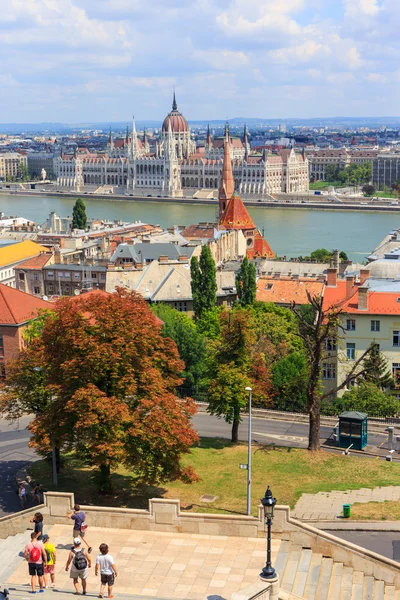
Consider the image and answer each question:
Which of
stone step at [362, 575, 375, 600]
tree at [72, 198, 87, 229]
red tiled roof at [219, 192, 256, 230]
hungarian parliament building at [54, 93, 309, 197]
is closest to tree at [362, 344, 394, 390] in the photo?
stone step at [362, 575, 375, 600]

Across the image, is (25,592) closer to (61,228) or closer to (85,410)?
(85,410)

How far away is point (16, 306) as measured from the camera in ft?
109

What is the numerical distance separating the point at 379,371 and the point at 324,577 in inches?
683

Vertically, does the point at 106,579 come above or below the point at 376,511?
above

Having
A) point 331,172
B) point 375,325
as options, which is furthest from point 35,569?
point 331,172

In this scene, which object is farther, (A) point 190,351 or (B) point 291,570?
(A) point 190,351

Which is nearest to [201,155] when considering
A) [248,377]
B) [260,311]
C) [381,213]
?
[381,213]

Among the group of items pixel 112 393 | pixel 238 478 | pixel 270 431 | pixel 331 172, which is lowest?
pixel 331 172

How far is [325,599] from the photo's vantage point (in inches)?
549

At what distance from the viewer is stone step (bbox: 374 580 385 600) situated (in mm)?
14335

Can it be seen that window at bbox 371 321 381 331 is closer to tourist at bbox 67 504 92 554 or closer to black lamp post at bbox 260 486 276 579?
tourist at bbox 67 504 92 554

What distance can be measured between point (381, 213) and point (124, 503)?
380 ft

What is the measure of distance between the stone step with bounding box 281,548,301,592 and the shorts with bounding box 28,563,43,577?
3.70 metres

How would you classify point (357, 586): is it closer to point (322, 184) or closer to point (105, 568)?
point (105, 568)
